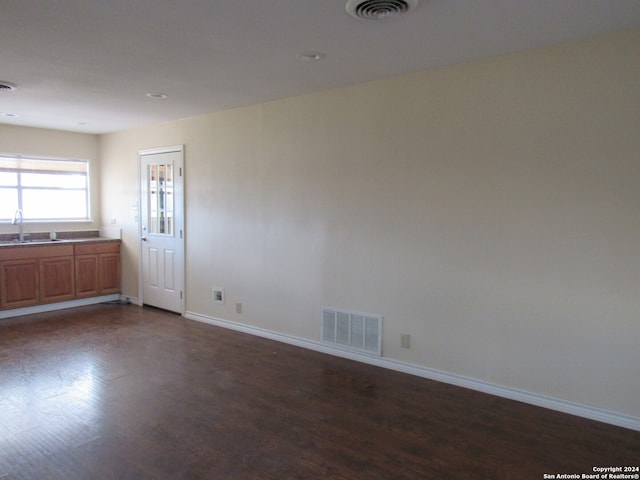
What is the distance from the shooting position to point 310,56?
3.08 m

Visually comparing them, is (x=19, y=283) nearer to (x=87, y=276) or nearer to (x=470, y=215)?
(x=87, y=276)

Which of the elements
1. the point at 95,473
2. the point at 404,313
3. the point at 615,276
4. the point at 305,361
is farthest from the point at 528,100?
the point at 95,473

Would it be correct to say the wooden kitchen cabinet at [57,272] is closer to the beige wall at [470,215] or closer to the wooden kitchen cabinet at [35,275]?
the wooden kitchen cabinet at [35,275]

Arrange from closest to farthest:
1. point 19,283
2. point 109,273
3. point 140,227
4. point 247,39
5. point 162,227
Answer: point 247,39 < point 19,283 < point 162,227 < point 140,227 < point 109,273

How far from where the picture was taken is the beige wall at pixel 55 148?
227 inches

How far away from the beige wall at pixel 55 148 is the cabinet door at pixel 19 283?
2.42ft

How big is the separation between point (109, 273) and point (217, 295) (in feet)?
7.48

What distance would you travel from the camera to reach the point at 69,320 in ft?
17.5

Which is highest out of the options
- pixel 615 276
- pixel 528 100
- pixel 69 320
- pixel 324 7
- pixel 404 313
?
pixel 324 7

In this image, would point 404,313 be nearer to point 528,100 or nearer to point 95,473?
point 528,100

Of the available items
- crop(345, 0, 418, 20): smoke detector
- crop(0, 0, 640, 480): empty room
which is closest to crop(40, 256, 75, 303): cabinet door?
crop(0, 0, 640, 480): empty room

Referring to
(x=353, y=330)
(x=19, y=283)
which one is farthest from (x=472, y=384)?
(x=19, y=283)

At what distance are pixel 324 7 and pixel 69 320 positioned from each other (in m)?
5.02

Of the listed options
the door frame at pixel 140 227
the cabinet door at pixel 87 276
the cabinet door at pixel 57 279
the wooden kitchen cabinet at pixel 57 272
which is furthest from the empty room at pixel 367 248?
the cabinet door at pixel 87 276
